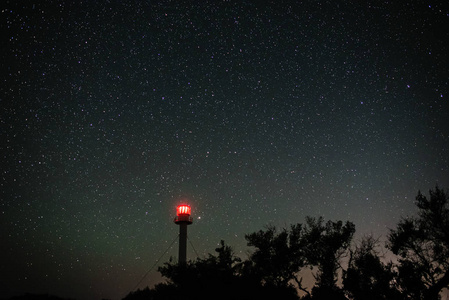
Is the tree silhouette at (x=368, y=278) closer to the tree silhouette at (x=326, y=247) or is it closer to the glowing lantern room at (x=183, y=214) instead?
the tree silhouette at (x=326, y=247)

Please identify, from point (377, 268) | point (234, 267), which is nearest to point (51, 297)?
point (234, 267)

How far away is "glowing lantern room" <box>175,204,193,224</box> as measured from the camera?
3862cm

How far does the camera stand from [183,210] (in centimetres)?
3931

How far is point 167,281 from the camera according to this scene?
1659cm

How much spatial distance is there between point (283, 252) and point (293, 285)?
97.6 inches

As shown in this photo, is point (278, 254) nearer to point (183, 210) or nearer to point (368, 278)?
point (368, 278)

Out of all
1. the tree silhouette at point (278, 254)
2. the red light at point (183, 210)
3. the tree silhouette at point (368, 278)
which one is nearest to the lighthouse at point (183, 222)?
the red light at point (183, 210)

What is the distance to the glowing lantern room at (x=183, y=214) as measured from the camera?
38.6 m

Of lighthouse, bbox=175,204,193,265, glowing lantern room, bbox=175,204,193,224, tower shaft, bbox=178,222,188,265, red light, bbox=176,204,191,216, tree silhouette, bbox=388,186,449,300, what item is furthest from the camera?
red light, bbox=176,204,191,216

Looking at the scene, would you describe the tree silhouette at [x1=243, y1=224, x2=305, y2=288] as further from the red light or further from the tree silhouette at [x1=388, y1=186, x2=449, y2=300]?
the red light

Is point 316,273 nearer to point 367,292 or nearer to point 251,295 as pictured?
point 367,292

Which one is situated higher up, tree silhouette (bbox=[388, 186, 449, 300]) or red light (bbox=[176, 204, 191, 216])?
red light (bbox=[176, 204, 191, 216])

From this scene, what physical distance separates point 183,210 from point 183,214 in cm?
57

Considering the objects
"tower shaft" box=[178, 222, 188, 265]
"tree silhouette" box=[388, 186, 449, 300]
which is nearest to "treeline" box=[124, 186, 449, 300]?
"tree silhouette" box=[388, 186, 449, 300]
